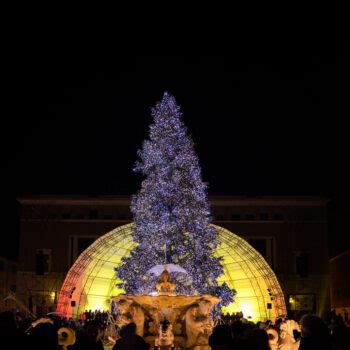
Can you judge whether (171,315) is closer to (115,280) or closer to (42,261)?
(115,280)

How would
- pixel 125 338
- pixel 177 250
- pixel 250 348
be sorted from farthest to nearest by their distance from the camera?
pixel 177 250, pixel 125 338, pixel 250 348

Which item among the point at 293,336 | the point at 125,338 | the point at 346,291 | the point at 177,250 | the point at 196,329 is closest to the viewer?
the point at 125,338

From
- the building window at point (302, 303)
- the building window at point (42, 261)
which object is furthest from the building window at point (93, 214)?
the building window at point (302, 303)

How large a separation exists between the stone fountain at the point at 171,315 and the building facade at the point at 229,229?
93.5 ft

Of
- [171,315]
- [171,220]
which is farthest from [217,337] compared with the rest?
[171,220]

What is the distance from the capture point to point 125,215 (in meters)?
51.3

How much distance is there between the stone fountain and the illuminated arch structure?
800 inches

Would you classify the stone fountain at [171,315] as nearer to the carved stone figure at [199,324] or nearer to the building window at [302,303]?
the carved stone figure at [199,324]

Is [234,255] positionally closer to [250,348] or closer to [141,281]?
[141,281]

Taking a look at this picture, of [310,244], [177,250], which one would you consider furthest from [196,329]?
A: [310,244]

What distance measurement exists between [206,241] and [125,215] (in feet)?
60.3

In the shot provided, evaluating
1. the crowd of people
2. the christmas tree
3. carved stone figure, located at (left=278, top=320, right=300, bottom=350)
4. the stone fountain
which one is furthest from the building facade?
the crowd of people

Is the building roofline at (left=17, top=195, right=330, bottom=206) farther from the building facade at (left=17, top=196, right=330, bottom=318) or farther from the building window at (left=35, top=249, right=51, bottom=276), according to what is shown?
the building window at (left=35, top=249, right=51, bottom=276)

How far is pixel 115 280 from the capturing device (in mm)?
51688
